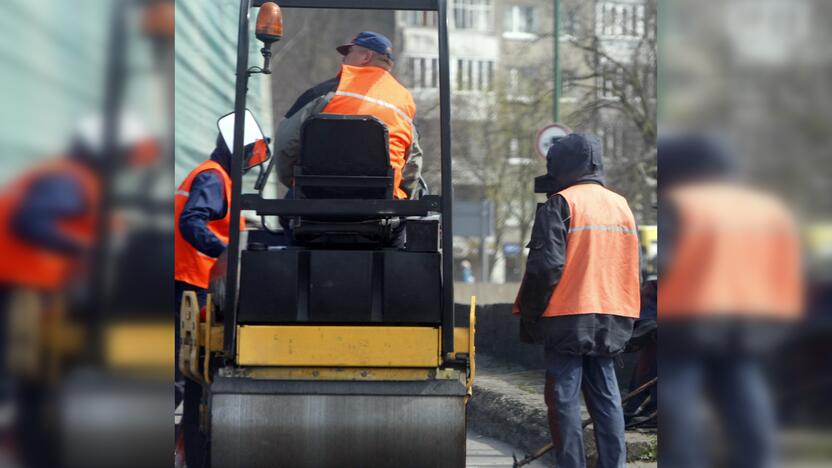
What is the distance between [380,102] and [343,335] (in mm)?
1027

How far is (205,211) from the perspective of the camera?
6.70m

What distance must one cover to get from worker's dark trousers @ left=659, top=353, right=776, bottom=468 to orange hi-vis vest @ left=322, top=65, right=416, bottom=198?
3.04 meters

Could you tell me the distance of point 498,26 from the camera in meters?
56.3

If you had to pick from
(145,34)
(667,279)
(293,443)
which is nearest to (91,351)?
(145,34)

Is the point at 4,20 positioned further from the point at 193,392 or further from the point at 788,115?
the point at 193,392

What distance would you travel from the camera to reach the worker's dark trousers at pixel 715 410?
2287mm

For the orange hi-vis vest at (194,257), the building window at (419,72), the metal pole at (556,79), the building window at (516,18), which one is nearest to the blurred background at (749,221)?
the orange hi-vis vest at (194,257)

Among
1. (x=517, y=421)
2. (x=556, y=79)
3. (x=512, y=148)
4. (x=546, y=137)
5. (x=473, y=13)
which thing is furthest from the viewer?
(x=473, y=13)

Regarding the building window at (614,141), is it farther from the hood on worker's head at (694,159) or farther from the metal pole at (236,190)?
the hood on worker's head at (694,159)

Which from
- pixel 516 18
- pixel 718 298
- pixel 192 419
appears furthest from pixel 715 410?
pixel 516 18

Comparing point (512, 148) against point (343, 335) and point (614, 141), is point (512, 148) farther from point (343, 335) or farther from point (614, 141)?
point (343, 335)

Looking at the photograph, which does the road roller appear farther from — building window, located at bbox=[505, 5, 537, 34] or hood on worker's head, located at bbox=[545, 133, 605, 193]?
building window, located at bbox=[505, 5, 537, 34]

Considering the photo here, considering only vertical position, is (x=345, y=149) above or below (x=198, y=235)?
above

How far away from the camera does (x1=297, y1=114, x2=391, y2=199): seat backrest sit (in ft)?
16.7
